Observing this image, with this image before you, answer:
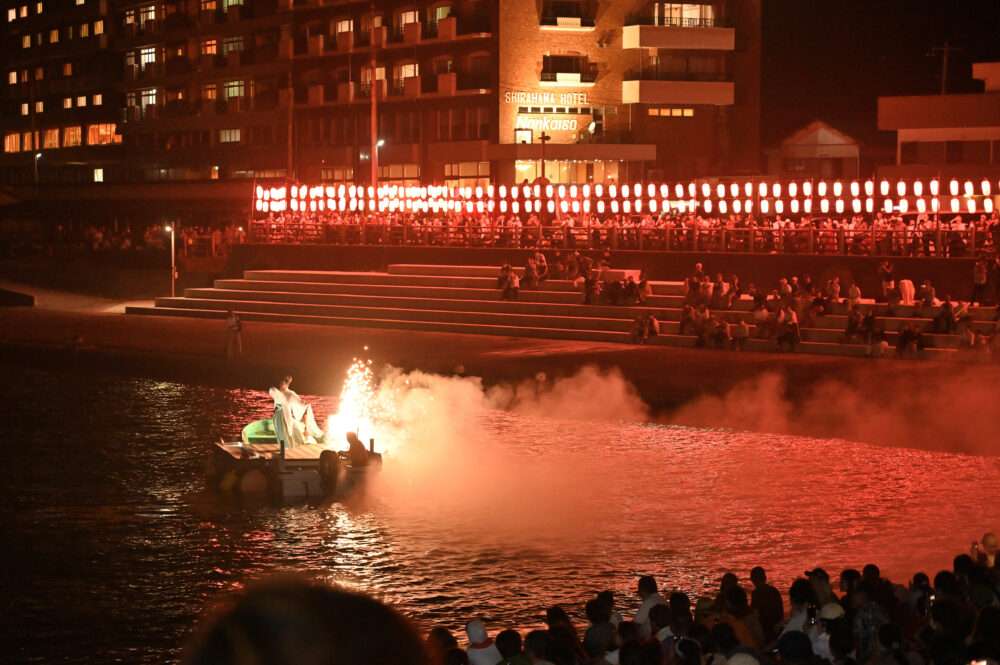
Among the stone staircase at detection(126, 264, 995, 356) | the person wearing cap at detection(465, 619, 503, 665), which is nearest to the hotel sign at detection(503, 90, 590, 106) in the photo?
the stone staircase at detection(126, 264, 995, 356)

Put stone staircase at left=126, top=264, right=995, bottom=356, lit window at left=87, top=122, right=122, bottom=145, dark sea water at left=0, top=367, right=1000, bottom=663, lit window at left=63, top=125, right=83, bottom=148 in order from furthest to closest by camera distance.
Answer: lit window at left=63, top=125, right=83, bottom=148
lit window at left=87, top=122, right=122, bottom=145
stone staircase at left=126, top=264, right=995, bottom=356
dark sea water at left=0, top=367, right=1000, bottom=663

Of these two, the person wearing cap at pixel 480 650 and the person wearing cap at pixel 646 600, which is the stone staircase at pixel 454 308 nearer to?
the person wearing cap at pixel 646 600

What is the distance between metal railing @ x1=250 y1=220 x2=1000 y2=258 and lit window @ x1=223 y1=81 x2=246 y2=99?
24640 mm

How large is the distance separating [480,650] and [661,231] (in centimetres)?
3014

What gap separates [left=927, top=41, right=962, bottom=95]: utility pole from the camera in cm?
5146

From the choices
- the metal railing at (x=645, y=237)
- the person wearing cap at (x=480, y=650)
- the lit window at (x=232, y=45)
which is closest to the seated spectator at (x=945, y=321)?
the metal railing at (x=645, y=237)

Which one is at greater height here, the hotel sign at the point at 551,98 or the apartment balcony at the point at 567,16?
the apartment balcony at the point at 567,16

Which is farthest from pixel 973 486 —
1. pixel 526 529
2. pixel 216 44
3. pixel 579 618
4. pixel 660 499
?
pixel 216 44

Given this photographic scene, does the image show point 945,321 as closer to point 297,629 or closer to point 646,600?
point 646,600

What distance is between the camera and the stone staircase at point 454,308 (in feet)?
99.3

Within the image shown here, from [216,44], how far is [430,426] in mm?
53973

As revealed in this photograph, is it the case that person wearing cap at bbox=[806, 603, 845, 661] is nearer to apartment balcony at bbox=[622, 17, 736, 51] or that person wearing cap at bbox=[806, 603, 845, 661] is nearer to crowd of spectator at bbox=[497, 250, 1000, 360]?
crowd of spectator at bbox=[497, 250, 1000, 360]

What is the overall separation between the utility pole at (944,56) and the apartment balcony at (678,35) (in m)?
8.30

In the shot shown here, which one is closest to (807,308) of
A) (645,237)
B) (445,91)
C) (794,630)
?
(645,237)
